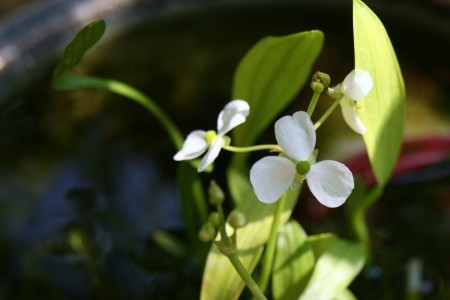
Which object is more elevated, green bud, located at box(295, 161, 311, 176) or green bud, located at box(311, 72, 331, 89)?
green bud, located at box(311, 72, 331, 89)

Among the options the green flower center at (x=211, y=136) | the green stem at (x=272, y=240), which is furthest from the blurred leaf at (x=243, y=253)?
the green flower center at (x=211, y=136)

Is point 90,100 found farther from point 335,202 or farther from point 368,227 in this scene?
point 335,202

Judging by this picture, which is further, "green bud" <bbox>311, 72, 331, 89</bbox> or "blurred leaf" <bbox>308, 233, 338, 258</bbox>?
"blurred leaf" <bbox>308, 233, 338, 258</bbox>

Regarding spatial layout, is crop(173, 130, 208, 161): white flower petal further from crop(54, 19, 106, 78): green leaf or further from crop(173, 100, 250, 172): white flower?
crop(54, 19, 106, 78): green leaf

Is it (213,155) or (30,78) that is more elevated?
(30,78)

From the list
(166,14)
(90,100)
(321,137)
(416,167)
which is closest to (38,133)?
(90,100)

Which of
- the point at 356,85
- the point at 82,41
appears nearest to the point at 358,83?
the point at 356,85

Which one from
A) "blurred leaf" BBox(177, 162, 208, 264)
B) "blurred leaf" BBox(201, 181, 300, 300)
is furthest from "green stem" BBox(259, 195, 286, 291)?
"blurred leaf" BBox(177, 162, 208, 264)
